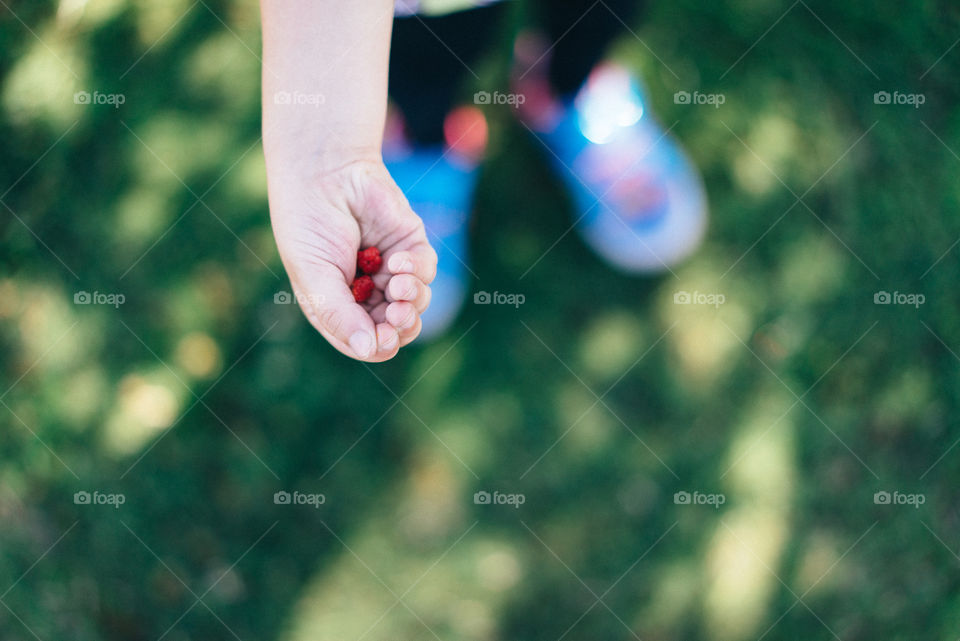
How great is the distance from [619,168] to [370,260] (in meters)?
0.50

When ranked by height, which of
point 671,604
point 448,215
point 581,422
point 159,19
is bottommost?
point 671,604

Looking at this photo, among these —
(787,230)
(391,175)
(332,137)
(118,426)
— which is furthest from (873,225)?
(118,426)

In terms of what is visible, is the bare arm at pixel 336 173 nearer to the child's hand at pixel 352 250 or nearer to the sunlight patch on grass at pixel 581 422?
the child's hand at pixel 352 250

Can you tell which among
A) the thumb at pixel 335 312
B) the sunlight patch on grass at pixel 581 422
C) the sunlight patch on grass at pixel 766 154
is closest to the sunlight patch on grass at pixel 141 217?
the thumb at pixel 335 312

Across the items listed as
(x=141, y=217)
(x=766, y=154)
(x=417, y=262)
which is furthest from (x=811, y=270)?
(x=141, y=217)

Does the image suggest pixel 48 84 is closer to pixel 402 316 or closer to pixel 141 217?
pixel 141 217

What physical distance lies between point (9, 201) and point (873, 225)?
1706mm

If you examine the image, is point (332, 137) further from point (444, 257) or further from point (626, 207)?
point (626, 207)

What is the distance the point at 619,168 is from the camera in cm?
154

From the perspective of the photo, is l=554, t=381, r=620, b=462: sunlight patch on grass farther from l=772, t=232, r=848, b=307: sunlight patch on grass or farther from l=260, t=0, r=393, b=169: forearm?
l=260, t=0, r=393, b=169: forearm

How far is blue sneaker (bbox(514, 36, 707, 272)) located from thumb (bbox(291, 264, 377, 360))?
1.41ft

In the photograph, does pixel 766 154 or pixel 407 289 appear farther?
pixel 766 154

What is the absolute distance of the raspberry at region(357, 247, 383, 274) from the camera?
1513mm

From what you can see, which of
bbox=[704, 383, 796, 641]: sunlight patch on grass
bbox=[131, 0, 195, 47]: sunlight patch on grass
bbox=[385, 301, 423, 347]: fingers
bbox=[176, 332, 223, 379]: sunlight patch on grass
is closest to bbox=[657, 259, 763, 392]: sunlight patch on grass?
bbox=[704, 383, 796, 641]: sunlight patch on grass
